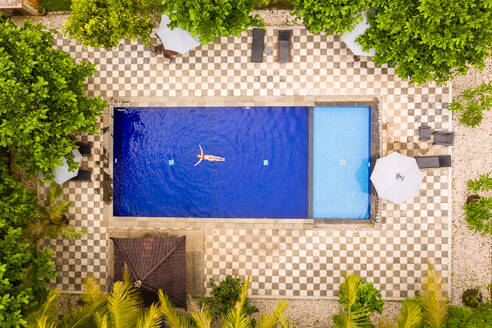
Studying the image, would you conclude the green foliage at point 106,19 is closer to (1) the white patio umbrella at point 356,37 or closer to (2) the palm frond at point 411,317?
(1) the white patio umbrella at point 356,37

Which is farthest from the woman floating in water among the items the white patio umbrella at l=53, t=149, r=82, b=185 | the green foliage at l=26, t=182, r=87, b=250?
the green foliage at l=26, t=182, r=87, b=250

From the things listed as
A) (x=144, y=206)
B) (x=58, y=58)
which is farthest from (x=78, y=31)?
(x=144, y=206)

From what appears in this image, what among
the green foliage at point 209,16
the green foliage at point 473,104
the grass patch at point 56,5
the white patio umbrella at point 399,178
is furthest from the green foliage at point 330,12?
the grass patch at point 56,5

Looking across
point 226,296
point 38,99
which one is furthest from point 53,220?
point 226,296

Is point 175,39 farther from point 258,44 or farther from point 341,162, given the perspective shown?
point 341,162

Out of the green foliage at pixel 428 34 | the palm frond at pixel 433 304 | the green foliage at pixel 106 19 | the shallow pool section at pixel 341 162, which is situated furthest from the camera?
the shallow pool section at pixel 341 162

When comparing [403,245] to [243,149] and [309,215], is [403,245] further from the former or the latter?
[243,149]
